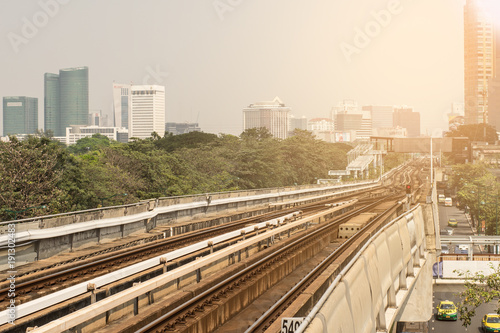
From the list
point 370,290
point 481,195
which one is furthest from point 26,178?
point 481,195

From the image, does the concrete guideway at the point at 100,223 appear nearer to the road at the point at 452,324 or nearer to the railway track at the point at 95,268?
the railway track at the point at 95,268

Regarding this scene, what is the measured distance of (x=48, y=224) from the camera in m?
21.6

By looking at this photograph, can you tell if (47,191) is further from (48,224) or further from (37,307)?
(37,307)

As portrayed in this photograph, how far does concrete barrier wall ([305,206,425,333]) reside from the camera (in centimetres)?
847

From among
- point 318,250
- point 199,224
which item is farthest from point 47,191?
point 318,250

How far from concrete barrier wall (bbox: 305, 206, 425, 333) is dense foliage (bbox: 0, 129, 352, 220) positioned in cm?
1804

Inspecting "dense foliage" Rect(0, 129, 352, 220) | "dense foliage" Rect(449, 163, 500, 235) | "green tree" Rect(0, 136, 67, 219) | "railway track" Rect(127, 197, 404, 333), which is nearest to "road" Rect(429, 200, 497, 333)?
"railway track" Rect(127, 197, 404, 333)

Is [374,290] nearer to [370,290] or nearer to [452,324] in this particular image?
[370,290]

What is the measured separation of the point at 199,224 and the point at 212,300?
18.5 metres

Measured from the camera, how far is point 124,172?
6794 cm

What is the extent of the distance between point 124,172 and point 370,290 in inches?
2293

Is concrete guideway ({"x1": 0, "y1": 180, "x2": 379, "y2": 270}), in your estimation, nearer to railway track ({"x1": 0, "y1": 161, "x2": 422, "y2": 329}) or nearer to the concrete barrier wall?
railway track ({"x1": 0, "y1": 161, "x2": 422, "y2": 329})

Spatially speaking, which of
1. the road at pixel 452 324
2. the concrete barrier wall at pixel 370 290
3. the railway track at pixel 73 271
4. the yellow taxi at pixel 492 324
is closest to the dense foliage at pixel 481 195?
the road at pixel 452 324

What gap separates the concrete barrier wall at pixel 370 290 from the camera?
847cm
